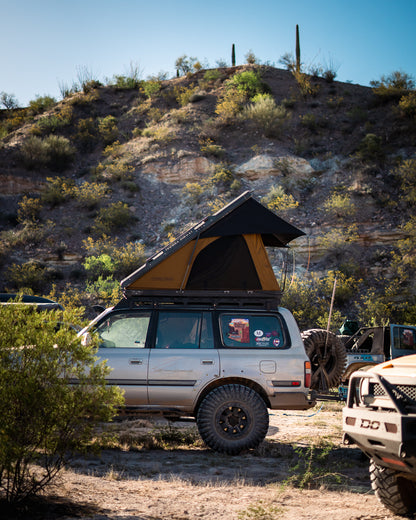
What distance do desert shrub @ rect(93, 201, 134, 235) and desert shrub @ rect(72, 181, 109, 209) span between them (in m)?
1.24

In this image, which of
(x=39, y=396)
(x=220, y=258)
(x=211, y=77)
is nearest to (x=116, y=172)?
(x=211, y=77)

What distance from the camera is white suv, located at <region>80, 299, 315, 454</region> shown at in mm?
7234

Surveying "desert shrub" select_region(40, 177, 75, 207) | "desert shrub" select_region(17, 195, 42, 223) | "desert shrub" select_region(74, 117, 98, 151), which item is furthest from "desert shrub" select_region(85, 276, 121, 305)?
"desert shrub" select_region(74, 117, 98, 151)

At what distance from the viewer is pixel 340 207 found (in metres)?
27.8

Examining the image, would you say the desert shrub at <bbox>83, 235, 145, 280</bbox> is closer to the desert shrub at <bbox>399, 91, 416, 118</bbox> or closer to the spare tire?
the spare tire

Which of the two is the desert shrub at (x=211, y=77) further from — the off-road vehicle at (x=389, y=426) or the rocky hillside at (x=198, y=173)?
the off-road vehicle at (x=389, y=426)

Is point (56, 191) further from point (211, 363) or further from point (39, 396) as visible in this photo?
point (39, 396)

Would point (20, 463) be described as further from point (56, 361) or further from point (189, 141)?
point (189, 141)

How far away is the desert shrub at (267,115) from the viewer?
112ft

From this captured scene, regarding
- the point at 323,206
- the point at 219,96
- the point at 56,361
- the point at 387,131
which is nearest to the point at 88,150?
the point at 219,96

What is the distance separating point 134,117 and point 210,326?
34198 millimetres

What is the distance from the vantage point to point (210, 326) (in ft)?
25.3

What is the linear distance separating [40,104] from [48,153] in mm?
10904

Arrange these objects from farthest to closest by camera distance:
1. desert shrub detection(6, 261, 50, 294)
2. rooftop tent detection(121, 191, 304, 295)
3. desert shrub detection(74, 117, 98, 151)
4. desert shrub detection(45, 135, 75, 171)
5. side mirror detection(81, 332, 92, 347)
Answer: desert shrub detection(74, 117, 98, 151) → desert shrub detection(45, 135, 75, 171) → desert shrub detection(6, 261, 50, 294) → rooftop tent detection(121, 191, 304, 295) → side mirror detection(81, 332, 92, 347)
